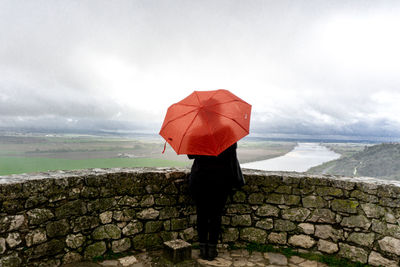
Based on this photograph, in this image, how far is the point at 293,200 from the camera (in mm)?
3980

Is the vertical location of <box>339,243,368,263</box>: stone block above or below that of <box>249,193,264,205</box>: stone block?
below

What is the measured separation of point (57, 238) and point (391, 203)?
14.1 feet

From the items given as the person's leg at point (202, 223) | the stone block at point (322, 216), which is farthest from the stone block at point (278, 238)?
the person's leg at point (202, 223)

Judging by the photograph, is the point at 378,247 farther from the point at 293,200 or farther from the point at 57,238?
the point at 57,238

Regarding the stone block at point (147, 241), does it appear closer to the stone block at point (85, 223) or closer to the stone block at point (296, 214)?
the stone block at point (85, 223)

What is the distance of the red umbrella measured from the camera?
291 cm

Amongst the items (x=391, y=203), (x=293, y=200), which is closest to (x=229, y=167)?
(x=293, y=200)

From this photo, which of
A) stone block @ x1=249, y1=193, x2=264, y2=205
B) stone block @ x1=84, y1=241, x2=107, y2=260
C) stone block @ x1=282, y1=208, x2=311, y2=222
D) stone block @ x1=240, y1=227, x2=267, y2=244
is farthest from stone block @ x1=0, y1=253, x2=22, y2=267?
stone block @ x1=282, y1=208, x2=311, y2=222

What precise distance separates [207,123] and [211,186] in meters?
0.93

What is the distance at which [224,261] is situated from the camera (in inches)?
142

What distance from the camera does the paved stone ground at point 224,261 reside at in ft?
10.9

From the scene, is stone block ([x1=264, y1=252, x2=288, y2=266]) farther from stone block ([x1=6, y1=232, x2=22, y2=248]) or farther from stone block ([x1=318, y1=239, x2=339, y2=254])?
stone block ([x1=6, y1=232, x2=22, y2=248])

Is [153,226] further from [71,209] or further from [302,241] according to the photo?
[302,241]

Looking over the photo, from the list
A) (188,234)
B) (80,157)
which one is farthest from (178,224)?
(80,157)
